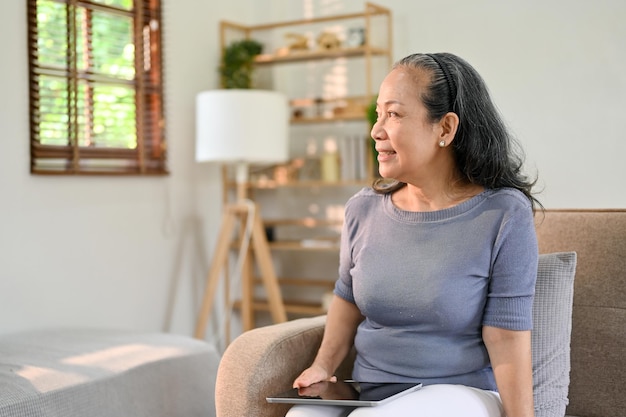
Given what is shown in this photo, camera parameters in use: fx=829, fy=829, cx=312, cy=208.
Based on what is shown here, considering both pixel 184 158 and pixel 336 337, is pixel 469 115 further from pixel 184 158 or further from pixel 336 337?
pixel 184 158

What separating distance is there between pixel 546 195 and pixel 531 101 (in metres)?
0.43

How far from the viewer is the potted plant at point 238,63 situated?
4227mm

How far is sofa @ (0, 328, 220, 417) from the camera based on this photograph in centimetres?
230

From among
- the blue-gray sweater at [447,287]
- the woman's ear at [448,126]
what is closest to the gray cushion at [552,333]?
the blue-gray sweater at [447,287]

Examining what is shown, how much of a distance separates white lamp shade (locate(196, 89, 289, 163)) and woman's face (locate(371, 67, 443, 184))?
2019 millimetres

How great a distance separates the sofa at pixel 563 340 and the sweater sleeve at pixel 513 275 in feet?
0.61

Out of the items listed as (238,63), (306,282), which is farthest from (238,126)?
(306,282)

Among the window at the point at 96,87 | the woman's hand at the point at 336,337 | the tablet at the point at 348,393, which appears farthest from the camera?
the window at the point at 96,87

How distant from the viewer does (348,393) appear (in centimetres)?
168

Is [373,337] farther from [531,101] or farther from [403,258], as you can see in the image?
[531,101]

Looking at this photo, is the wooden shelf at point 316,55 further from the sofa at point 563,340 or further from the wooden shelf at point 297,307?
the sofa at point 563,340

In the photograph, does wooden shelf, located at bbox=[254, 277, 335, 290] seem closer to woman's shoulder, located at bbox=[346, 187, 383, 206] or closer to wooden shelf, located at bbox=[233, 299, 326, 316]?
wooden shelf, located at bbox=[233, 299, 326, 316]

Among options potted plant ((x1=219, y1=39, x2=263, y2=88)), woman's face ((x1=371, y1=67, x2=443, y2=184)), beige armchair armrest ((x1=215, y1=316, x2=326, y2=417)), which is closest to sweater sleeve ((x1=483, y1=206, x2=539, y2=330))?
woman's face ((x1=371, y1=67, x2=443, y2=184))

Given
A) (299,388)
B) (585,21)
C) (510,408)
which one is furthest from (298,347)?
(585,21)
